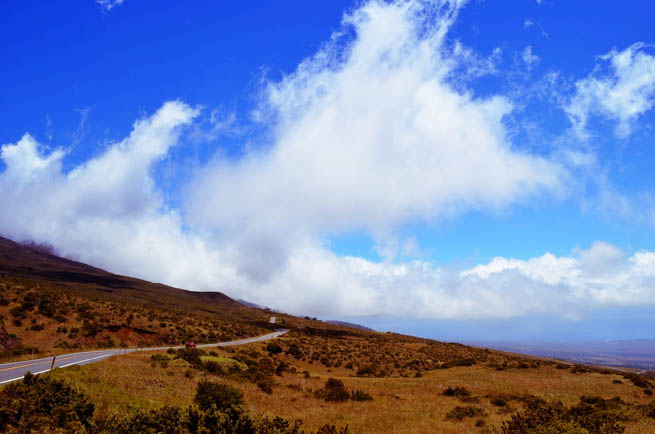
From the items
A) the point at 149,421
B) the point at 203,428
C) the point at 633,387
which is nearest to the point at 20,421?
the point at 149,421

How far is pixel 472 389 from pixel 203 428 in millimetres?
23545

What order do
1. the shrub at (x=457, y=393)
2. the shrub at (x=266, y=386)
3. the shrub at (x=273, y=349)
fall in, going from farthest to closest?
the shrub at (x=273, y=349)
the shrub at (x=457, y=393)
the shrub at (x=266, y=386)

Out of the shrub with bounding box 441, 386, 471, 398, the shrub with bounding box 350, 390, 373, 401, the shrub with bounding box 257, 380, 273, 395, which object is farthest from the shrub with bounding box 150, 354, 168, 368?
the shrub with bounding box 441, 386, 471, 398

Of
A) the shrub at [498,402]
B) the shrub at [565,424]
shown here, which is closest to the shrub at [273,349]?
the shrub at [498,402]

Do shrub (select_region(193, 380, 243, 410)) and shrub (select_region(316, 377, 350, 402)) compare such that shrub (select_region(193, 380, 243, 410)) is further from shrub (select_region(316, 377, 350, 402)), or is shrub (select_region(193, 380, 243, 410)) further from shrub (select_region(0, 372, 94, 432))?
shrub (select_region(316, 377, 350, 402))

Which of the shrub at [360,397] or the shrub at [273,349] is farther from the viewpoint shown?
the shrub at [273,349]

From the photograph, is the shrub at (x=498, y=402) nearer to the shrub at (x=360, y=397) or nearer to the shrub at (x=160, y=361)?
the shrub at (x=360, y=397)

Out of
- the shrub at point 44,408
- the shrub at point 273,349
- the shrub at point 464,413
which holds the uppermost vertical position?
the shrub at point 44,408

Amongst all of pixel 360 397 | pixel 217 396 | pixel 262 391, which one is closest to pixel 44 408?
pixel 217 396

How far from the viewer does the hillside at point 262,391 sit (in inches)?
372

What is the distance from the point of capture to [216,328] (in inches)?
2377

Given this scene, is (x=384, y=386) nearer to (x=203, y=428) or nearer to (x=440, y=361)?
(x=203, y=428)

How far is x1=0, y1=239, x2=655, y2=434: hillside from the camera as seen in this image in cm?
946

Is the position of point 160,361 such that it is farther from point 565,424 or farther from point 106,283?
point 106,283
